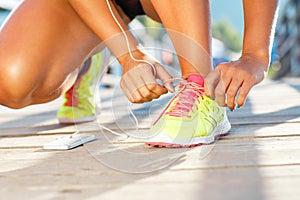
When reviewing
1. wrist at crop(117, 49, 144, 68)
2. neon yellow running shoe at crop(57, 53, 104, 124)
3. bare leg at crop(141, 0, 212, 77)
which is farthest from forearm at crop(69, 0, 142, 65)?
neon yellow running shoe at crop(57, 53, 104, 124)

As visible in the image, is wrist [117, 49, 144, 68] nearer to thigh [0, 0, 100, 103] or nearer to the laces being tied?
the laces being tied

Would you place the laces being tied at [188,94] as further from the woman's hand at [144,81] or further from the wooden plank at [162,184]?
the wooden plank at [162,184]

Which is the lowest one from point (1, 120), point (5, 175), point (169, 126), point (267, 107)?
point (267, 107)

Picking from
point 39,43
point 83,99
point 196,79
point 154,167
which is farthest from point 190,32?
point 83,99

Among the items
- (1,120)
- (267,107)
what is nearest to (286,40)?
(267,107)

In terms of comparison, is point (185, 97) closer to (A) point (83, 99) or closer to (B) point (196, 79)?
(B) point (196, 79)

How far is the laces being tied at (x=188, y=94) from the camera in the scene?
3.44ft

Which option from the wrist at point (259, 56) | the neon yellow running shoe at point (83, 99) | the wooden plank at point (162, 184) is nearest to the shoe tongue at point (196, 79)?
the wrist at point (259, 56)

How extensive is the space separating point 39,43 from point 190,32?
1.51 feet

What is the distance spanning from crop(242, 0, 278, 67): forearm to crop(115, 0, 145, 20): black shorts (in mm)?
397

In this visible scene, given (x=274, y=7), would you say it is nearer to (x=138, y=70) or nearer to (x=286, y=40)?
(x=138, y=70)

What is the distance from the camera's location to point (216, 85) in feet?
3.13

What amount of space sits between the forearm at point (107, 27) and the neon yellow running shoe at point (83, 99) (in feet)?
1.68

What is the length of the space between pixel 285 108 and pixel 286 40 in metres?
5.18
